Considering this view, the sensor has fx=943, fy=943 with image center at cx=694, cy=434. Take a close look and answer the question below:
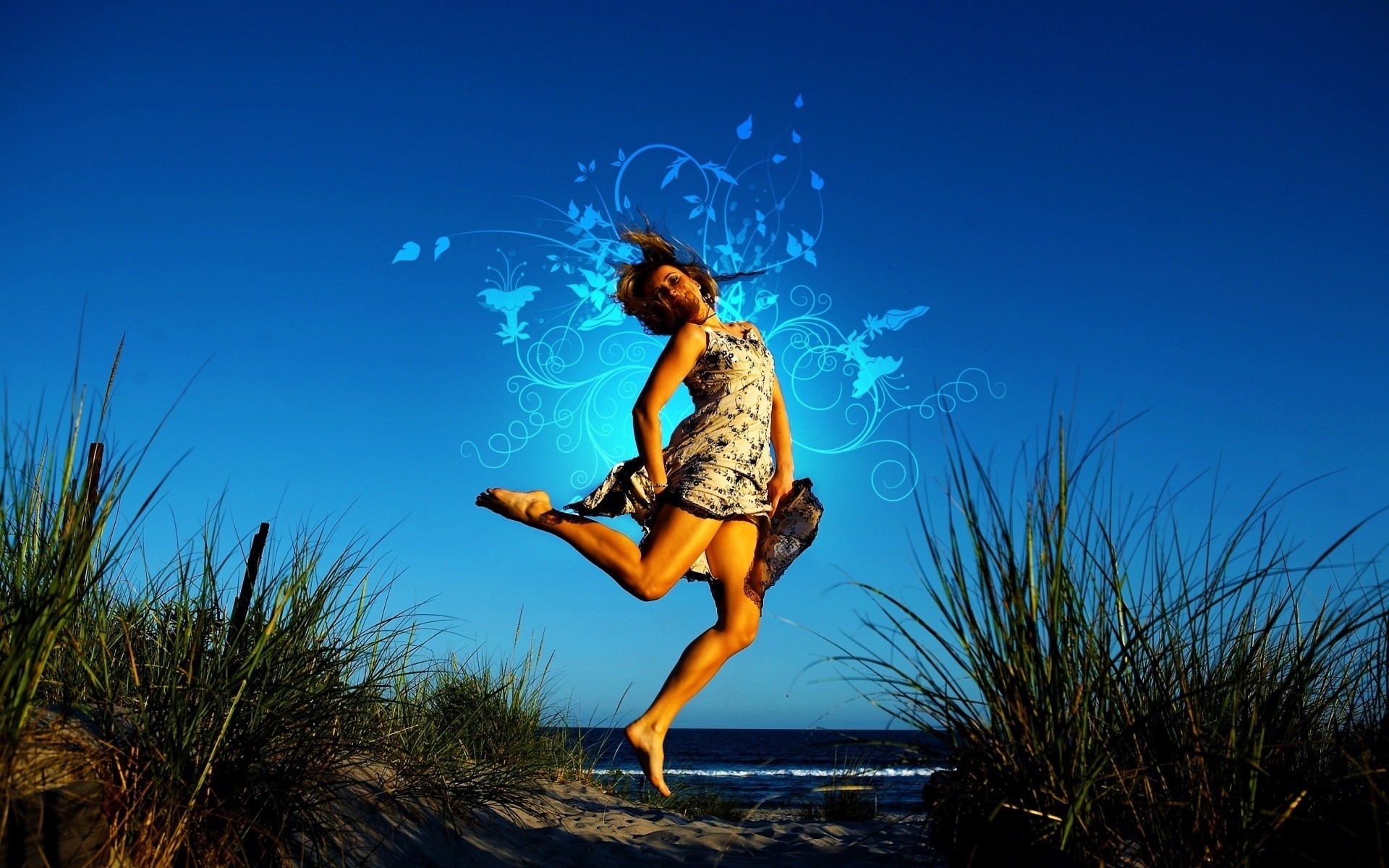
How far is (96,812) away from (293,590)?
95 cm

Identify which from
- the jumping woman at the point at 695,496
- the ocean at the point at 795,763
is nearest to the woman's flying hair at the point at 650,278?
the jumping woman at the point at 695,496

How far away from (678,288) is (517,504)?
45.2 inches

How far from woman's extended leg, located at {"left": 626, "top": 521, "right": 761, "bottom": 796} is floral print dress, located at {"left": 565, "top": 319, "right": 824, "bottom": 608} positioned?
0.06m

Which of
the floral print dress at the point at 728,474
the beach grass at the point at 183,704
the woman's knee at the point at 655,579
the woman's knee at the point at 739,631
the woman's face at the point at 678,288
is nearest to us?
the beach grass at the point at 183,704

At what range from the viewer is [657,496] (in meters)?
3.79

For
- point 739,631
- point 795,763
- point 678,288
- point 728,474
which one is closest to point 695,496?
point 728,474

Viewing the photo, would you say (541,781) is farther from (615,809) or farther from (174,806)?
(174,806)

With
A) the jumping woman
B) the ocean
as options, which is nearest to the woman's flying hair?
the jumping woman

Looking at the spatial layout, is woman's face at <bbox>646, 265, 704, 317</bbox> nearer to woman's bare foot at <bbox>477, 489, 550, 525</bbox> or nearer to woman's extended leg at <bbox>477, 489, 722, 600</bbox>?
woman's extended leg at <bbox>477, 489, 722, 600</bbox>

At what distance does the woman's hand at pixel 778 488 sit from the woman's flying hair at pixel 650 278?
0.79 m

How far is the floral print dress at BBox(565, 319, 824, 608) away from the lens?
12.4 feet

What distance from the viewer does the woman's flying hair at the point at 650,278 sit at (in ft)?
13.6

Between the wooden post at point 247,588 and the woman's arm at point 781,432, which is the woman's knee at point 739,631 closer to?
the woman's arm at point 781,432

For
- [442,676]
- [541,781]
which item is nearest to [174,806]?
[541,781]
